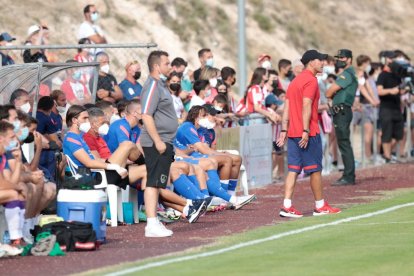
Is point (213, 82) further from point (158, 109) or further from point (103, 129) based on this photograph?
point (158, 109)

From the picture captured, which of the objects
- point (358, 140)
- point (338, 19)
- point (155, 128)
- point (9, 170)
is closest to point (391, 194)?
point (155, 128)

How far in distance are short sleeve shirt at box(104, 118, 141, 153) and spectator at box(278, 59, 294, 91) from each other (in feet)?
31.6

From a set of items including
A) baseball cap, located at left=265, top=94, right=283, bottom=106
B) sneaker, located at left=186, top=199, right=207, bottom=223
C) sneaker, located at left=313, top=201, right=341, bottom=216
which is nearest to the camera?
sneaker, located at left=186, top=199, right=207, bottom=223

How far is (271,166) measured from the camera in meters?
26.3

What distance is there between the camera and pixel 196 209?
18250mm

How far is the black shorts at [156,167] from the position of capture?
1653 centimetres

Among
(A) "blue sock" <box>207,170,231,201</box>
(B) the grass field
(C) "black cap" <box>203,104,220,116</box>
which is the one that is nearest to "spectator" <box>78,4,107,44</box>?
(C) "black cap" <box>203,104,220,116</box>

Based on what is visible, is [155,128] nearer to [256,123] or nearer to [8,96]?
[8,96]

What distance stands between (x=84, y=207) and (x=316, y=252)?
2.99 meters

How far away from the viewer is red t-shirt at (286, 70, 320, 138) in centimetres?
1898

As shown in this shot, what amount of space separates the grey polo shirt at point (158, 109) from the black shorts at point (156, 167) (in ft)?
0.37

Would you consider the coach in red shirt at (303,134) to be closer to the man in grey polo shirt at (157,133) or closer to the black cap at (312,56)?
the black cap at (312,56)

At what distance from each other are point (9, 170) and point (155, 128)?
6.31ft

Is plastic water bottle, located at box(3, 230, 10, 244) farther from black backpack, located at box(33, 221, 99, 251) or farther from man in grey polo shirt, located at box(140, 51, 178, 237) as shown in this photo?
man in grey polo shirt, located at box(140, 51, 178, 237)
